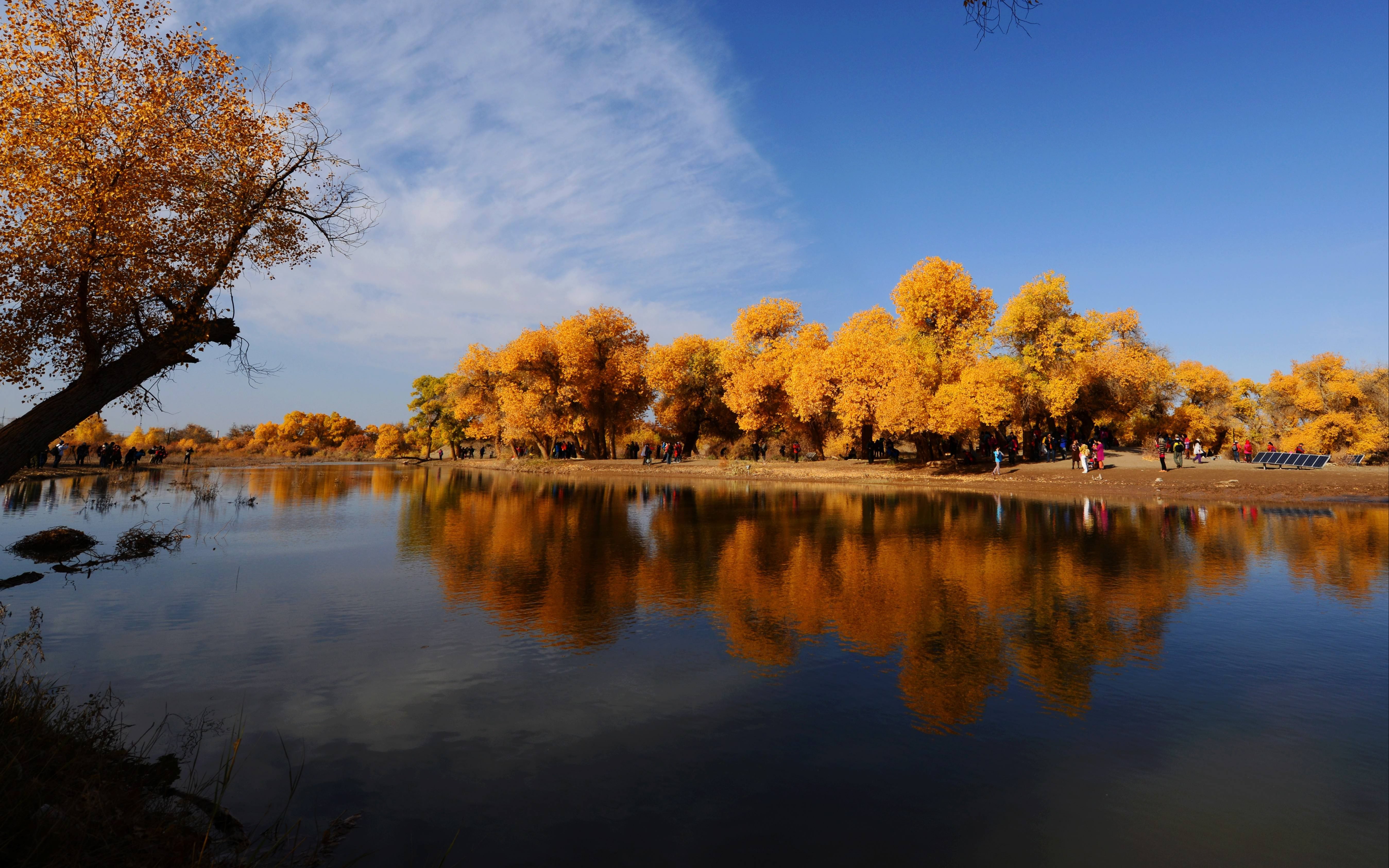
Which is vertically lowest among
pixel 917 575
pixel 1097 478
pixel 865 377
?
pixel 917 575

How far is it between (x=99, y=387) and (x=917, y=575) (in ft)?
42.6

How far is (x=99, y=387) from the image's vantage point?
363 inches

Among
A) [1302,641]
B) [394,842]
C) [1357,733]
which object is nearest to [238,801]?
[394,842]

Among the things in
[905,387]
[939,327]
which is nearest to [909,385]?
[905,387]

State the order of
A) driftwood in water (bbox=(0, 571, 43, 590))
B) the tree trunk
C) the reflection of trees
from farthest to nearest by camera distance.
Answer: driftwood in water (bbox=(0, 571, 43, 590))
the tree trunk
the reflection of trees

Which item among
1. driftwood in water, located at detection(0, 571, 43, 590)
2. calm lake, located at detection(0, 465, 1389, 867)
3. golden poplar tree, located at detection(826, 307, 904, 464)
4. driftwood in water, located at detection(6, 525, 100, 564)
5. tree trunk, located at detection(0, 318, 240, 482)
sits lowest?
calm lake, located at detection(0, 465, 1389, 867)

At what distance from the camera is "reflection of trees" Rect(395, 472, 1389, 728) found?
7805mm

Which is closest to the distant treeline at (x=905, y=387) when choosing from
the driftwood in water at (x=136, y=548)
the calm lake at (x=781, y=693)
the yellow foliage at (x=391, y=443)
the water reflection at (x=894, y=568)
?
the water reflection at (x=894, y=568)

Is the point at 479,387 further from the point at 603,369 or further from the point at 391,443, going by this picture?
the point at 391,443

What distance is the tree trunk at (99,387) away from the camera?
8.42m

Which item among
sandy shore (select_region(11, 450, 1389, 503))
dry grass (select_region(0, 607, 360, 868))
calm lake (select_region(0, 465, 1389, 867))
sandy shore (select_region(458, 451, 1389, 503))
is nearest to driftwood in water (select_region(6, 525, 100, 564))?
calm lake (select_region(0, 465, 1389, 867))

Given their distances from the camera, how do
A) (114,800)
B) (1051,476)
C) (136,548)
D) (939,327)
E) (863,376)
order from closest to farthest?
(114,800), (136,548), (1051,476), (863,376), (939,327)

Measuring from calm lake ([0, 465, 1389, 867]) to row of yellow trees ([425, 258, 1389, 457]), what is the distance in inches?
1000

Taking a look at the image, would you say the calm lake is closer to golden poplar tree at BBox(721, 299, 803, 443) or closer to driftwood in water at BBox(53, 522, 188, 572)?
driftwood in water at BBox(53, 522, 188, 572)
